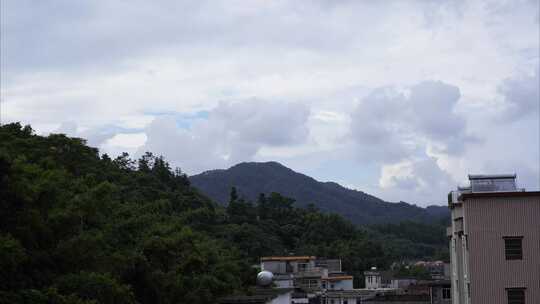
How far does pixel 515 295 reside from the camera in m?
30.4

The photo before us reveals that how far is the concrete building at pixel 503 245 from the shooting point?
99.2 ft

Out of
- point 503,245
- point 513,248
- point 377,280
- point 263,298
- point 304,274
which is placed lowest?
point 263,298

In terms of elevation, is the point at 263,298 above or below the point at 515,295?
below

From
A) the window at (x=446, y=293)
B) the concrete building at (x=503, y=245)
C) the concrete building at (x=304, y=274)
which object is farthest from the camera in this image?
the concrete building at (x=304, y=274)

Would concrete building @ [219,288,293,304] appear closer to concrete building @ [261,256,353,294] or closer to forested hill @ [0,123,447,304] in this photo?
forested hill @ [0,123,447,304]

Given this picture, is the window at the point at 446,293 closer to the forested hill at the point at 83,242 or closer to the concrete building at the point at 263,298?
the concrete building at the point at 263,298

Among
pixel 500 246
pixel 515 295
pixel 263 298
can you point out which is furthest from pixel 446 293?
pixel 500 246

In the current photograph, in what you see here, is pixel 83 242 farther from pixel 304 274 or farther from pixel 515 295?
pixel 304 274

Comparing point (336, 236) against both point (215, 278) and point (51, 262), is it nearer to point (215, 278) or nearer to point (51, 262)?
point (215, 278)

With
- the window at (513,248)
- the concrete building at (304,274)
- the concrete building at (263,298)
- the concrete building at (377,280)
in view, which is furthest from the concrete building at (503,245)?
the concrete building at (377,280)

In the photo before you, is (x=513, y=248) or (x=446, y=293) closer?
(x=513, y=248)

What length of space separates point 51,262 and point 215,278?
65.4 feet

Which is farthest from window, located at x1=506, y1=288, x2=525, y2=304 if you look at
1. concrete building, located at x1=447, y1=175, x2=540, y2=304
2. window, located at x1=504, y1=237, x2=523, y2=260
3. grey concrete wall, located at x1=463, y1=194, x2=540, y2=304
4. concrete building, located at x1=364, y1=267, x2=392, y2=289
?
concrete building, located at x1=364, y1=267, x2=392, y2=289

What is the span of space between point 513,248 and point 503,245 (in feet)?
1.24
